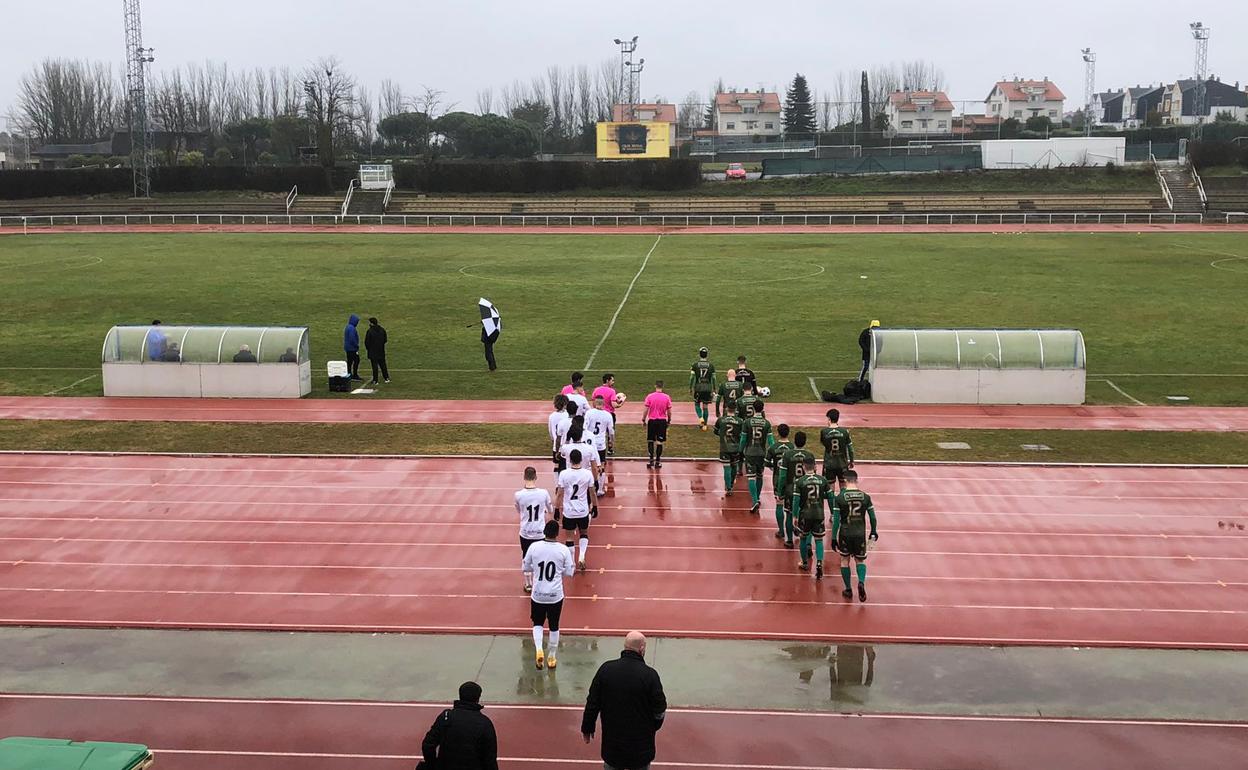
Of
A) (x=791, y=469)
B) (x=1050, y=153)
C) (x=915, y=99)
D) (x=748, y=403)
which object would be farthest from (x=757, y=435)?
(x=915, y=99)

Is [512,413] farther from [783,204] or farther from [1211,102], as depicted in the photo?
[1211,102]

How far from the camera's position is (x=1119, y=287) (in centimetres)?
3678

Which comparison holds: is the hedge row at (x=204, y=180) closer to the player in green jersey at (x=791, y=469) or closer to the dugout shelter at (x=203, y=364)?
the dugout shelter at (x=203, y=364)

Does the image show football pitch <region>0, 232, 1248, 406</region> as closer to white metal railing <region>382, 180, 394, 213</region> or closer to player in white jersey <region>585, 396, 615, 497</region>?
player in white jersey <region>585, 396, 615, 497</region>

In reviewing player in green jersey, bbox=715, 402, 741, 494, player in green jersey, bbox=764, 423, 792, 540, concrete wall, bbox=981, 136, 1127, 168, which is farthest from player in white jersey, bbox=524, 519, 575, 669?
concrete wall, bbox=981, 136, 1127, 168

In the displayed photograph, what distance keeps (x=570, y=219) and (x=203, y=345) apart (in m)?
44.1

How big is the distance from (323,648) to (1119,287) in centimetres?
3274

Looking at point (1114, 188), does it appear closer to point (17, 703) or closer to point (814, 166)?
point (814, 166)

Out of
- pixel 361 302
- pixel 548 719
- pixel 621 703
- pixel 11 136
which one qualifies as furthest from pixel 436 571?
pixel 11 136

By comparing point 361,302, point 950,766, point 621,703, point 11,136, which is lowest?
point 950,766

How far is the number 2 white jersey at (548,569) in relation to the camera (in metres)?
10.6

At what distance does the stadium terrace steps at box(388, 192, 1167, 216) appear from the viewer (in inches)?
2680

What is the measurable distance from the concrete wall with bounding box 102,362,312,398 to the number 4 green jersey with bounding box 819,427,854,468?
13515 mm

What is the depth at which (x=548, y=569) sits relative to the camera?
420 inches
